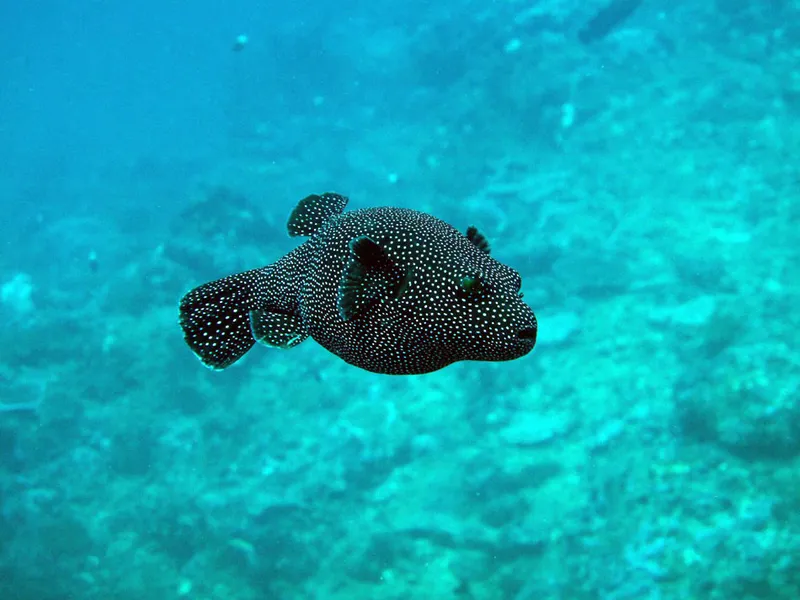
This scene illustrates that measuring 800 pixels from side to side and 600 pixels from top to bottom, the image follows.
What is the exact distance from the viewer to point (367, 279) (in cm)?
354

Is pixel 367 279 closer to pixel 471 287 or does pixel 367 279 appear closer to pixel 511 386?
pixel 471 287

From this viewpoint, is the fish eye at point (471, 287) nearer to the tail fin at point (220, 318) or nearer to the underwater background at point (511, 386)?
the tail fin at point (220, 318)

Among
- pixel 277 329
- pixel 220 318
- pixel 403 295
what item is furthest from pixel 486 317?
pixel 220 318

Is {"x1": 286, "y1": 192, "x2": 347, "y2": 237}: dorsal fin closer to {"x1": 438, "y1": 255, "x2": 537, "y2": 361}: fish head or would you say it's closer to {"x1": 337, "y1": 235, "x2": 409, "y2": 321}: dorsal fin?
{"x1": 337, "y1": 235, "x2": 409, "y2": 321}: dorsal fin

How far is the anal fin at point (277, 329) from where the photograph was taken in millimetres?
4449

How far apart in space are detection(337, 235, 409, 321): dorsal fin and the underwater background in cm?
1654

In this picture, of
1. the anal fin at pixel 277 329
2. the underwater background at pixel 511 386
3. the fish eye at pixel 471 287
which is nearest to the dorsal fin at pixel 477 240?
the fish eye at pixel 471 287

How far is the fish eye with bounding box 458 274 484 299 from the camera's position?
336 centimetres

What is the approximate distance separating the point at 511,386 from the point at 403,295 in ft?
64.3

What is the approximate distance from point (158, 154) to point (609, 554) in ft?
218

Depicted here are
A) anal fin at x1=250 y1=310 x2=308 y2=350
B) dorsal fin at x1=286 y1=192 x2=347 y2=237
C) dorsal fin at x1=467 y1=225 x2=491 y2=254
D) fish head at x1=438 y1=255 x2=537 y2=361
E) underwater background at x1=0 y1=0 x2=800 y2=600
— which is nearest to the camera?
→ fish head at x1=438 y1=255 x2=537 y2=361

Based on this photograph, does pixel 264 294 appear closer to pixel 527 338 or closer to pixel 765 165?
pixel 527 338

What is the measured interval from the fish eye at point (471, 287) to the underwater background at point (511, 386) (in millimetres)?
16444

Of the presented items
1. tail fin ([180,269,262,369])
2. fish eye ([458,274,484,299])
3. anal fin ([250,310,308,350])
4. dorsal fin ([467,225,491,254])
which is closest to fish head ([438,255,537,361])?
fish eye ([458,274,484,299])
